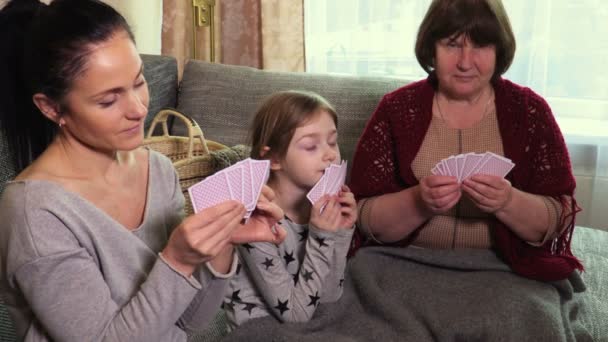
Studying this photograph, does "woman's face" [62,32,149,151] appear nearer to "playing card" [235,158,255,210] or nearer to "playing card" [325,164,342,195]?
"playing card" [235,158,255,210]

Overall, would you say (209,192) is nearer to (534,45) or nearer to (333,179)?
(333,179)

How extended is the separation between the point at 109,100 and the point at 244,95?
4.56 ft

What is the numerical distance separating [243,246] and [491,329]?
0.62m

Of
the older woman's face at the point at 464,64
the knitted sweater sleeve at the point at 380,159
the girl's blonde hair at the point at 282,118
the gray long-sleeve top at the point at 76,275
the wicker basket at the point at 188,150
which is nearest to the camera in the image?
the gray long-sleeve top at the point at 76,275

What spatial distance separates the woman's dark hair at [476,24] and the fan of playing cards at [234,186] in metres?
0.76

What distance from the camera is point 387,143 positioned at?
6.15 feet

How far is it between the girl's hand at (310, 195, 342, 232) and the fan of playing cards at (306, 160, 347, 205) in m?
0.01

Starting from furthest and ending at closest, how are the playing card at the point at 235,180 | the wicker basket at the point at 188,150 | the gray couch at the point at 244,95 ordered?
the gray couch at the point at 244,95, the wicker basket at the point at 188,150, the playing card at the point at 235,180

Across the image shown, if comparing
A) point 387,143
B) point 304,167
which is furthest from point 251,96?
point 304,167

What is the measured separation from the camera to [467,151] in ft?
5.85

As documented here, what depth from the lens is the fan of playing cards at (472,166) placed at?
5.13ft

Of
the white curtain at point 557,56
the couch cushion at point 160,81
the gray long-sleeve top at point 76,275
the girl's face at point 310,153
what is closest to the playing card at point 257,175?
the gray long-sleeve top at point 76,275

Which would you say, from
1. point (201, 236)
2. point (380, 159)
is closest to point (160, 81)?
point (380, 159)

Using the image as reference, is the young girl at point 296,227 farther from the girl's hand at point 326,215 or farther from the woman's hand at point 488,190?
the woman's hand at point 488,190
